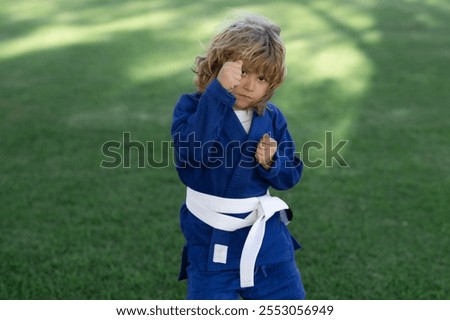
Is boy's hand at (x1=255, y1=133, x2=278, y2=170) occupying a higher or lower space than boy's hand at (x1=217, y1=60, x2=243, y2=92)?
lower

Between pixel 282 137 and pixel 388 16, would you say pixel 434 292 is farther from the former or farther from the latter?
pixel 388 16

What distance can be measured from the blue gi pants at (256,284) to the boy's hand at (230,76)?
2.11 feet

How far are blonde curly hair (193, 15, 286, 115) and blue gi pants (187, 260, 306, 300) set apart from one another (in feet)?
1.82

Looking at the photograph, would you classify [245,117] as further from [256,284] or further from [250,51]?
[256,284]

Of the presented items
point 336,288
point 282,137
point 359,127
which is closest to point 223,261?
point 282,137

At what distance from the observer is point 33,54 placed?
29.7ft

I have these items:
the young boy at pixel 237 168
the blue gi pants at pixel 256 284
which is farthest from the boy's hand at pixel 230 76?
the blue gi pants at pixel 256 284

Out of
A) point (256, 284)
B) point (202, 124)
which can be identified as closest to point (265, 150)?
point (202, 124)

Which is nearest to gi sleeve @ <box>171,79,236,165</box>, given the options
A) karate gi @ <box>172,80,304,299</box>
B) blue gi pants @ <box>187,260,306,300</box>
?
karate gi @ <box>172,80,304,299</box>

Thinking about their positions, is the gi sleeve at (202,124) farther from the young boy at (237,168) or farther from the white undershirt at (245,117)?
the white undershirt at (245,117)

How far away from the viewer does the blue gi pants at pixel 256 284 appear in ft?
8.04

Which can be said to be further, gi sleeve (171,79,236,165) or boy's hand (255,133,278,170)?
boy's hand (255,133,278,170)

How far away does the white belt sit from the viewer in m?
2.38

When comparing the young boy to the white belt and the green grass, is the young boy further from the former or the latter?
the green grass
